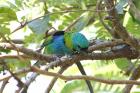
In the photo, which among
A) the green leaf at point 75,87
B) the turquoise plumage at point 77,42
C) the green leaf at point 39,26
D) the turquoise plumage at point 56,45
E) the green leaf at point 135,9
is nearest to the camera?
the green leaf at point 135,9

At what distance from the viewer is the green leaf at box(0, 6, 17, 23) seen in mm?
1431

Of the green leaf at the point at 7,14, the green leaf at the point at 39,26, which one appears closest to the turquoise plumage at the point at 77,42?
the green leaf at the point at 39,26

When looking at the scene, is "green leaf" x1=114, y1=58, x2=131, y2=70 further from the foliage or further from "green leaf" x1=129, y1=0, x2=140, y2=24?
"green leaf" x1=129, y1=0, x2=140, y2=24

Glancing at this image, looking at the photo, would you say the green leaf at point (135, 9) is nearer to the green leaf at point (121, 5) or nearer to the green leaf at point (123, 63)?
the green leaf at point (121, 5)

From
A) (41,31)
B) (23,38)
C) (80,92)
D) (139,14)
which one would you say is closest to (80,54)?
(41,31)

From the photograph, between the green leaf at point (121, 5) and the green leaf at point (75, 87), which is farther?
the green leaf at point (75, 87)

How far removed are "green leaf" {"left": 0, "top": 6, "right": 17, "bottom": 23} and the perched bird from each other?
278 millimetres

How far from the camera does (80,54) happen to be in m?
1.58

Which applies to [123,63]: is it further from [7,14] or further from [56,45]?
[7,14]

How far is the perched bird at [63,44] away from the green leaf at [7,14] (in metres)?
0.28

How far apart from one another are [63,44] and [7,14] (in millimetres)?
388

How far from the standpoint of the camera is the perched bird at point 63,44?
5.40 feet

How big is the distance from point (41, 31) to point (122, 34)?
0.31 meters

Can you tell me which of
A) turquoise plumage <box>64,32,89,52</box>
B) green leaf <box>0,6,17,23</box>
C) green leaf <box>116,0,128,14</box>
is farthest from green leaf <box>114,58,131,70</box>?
green leaf <box>0,6,17,23</box>
